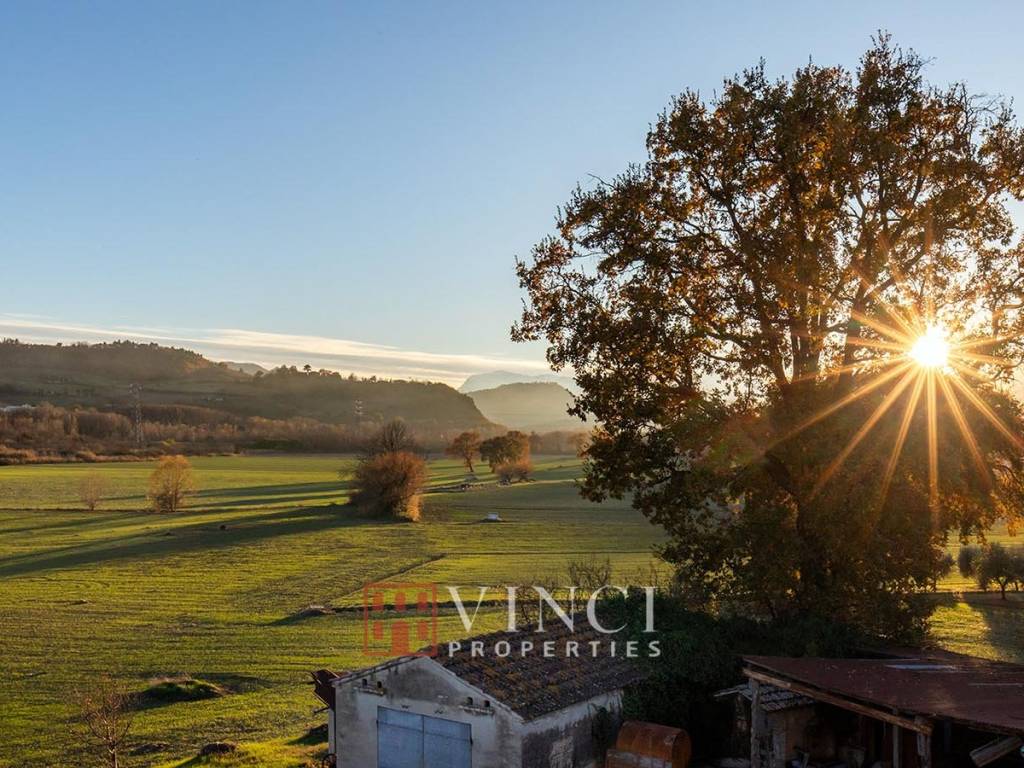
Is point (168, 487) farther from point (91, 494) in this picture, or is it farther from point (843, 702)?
point (843, 702)

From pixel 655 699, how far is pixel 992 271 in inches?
505

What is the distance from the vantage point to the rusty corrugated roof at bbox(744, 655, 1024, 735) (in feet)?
43.6

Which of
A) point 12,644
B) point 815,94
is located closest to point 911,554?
point 815,94

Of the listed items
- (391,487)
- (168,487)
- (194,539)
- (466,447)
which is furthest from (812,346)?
(466,447)

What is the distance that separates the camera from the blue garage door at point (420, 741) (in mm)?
15758

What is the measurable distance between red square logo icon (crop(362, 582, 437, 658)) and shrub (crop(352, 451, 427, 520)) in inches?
1284

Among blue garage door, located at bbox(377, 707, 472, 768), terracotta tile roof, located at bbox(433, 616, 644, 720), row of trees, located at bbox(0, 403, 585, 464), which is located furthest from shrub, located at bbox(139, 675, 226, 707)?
row of trees, located at bbox(0, 403, 585, 464)

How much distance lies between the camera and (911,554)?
68.5 feet

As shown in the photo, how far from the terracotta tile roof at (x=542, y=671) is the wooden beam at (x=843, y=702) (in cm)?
288

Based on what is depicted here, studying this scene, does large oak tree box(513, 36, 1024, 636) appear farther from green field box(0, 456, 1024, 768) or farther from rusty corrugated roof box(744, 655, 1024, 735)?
green field box(0, 456, 1024, 768)

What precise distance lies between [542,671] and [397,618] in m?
22.6

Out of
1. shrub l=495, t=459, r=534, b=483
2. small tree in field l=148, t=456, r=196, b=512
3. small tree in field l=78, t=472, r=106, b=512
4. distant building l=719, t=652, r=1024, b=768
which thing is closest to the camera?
distant building l=719, t=652, r=1024, b=768

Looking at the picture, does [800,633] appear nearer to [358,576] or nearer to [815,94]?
[815,94]

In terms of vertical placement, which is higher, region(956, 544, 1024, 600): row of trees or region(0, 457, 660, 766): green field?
region(956, 544, 1024, 600): row of trees
